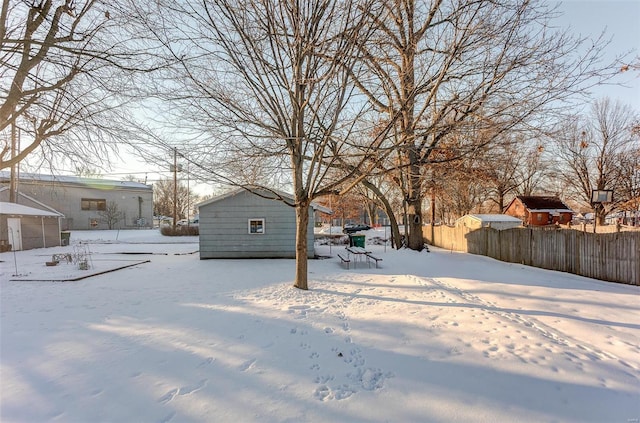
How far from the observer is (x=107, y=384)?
9.83 feet

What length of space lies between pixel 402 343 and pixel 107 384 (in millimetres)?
3421

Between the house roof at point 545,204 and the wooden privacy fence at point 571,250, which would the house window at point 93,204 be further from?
the house roof at point 545,204

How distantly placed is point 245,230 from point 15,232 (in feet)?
51.7

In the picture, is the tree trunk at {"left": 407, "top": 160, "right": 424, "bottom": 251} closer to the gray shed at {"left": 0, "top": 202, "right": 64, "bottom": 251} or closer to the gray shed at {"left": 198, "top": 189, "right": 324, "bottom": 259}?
the gray shed at {"left": 198, "top": 189, "right": 324, "bottom": 259}

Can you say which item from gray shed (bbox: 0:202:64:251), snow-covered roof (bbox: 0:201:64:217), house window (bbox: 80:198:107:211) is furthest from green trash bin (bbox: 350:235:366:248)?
house window (bbox: 80:198:107:211)

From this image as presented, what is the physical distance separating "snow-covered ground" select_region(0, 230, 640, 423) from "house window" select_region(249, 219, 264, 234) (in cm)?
611

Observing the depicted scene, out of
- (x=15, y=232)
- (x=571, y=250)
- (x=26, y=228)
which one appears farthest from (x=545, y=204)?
(x=15, y=232)

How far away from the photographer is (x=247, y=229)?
13.1 meters

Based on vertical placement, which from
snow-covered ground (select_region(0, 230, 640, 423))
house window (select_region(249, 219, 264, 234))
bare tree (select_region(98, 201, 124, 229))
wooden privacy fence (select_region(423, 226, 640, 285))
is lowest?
snow-covered ground (select_region(0, 230, 640, 423))

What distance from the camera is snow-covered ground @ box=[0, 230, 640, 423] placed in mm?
2619

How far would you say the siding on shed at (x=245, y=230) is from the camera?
13086mm

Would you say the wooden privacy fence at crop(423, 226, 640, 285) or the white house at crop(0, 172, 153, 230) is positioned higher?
the white house at crop(0, 172, 153, 230)

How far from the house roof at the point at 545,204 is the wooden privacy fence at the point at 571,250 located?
21176mm

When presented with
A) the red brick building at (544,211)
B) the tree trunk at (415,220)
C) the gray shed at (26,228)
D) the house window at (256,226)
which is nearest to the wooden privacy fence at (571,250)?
the tree trunk at (415,220)
